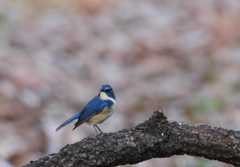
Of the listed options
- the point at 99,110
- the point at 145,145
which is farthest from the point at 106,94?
the point at 145,145

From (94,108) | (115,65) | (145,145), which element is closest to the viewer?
(145,145)

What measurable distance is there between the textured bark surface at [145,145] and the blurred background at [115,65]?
478cm

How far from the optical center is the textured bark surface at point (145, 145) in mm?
4648

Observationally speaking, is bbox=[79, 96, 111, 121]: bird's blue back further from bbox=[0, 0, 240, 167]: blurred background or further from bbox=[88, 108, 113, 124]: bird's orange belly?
bbox=[0, 0, 240, 167]: blurred background

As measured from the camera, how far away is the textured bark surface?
4.65m

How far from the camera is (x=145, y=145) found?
4.66 m

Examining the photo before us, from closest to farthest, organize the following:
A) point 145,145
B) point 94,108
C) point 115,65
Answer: point 145,145 → point 94,108 → point 115,65

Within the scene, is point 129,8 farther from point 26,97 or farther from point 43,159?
point 43,159

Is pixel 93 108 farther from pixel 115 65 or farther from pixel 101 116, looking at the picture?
pixel 115 65

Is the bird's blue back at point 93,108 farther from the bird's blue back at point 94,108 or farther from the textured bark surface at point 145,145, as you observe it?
the textured bark surface at point 145,145

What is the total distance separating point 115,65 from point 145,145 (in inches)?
331

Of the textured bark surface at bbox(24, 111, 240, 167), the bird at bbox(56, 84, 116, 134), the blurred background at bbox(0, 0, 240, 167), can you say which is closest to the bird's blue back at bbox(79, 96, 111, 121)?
the bird at bbox(56, 84, 116, 134)

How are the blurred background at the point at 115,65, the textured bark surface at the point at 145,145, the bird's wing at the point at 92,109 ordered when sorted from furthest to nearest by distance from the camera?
the blurred background at the point at 115,65, the bird's wing at the point at 92,109, the textured bark surface at the point at 145,145

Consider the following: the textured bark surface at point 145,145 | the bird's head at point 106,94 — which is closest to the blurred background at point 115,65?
the bird's head at point 106,94
